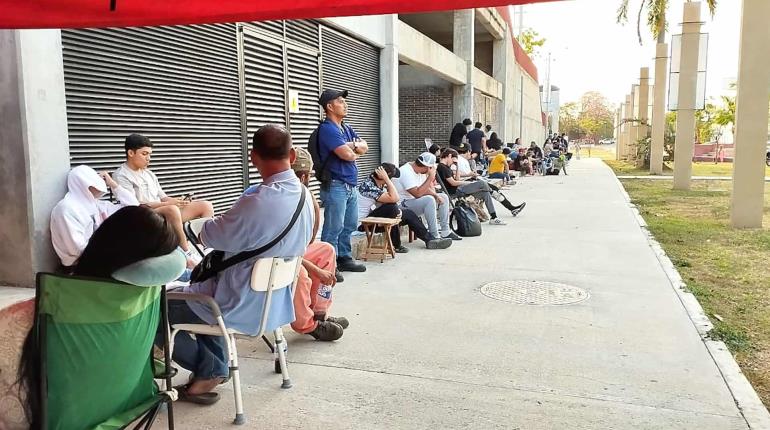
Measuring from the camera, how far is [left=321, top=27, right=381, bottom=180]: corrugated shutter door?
36.7 feet

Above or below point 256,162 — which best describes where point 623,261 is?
below

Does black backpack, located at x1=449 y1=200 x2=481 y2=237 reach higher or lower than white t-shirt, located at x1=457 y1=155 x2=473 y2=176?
lower

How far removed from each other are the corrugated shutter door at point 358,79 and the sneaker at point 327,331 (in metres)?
7.22

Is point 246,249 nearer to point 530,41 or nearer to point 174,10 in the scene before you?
point 174,10

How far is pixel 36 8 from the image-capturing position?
3035 mm

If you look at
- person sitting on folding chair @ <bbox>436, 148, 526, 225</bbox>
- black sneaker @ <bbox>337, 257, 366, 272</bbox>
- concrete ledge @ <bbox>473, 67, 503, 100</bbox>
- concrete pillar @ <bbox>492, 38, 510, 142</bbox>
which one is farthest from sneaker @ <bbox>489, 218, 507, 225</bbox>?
concrete pillar @ <bbox>492, 38, 510, 142</bbox>

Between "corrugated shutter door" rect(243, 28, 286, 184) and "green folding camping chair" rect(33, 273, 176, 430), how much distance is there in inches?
Result: 253

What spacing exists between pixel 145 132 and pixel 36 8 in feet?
11.3

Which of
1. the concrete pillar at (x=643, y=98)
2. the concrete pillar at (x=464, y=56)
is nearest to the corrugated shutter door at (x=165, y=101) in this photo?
the concrete pillar at (x=464, y=56)

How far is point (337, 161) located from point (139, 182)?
187 cm

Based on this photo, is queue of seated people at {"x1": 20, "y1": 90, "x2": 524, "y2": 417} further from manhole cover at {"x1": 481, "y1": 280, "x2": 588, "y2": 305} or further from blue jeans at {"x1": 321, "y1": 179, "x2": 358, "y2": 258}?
manhole cover at {"x1": 481, "y1": 280, "x2": 588, "y2": 305}

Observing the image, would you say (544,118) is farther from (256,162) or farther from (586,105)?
(256,162)

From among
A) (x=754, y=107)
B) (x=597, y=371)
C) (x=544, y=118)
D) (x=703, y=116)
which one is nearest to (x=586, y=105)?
(x=544, y=118)

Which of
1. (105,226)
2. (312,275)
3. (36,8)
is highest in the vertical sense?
(36,8)
